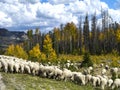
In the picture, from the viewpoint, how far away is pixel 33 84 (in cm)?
2084

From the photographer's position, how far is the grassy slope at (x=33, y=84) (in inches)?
774

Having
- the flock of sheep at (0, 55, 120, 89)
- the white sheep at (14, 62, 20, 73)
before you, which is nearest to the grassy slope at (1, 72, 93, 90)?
the flock of sheep at (0, 55, 120, 89)

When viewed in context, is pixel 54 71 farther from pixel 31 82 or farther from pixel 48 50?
pixel 48 50

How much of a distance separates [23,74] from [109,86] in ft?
18.8

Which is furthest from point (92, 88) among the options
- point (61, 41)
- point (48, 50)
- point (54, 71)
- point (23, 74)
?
point (61, 41)

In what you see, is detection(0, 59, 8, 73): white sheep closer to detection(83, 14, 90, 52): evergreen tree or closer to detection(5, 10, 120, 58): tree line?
detection(5, 10, 120, 58): tree line

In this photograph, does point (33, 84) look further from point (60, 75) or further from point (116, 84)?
point (116, 84)

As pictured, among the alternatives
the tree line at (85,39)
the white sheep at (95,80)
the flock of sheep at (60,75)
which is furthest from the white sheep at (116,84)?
the tree line at (85,39)

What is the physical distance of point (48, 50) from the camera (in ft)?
328

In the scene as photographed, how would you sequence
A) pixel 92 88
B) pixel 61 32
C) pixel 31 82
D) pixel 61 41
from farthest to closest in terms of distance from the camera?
pixel 61 32, pixel 61 41, pixel 92 88, pixel 31 82

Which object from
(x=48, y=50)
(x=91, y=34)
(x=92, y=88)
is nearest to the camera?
(x=92, y=88)

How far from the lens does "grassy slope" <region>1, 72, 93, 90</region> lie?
19.7m

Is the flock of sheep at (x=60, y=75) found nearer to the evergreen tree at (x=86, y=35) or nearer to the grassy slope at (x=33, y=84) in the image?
the grassy slope at (x=33, y=84)

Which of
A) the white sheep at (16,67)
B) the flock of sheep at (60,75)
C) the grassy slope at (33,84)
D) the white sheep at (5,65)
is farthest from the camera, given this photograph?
the white sheep at (16,67)
